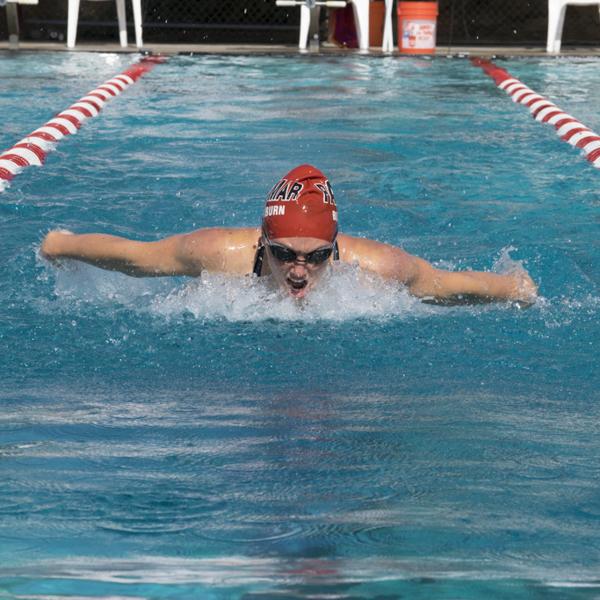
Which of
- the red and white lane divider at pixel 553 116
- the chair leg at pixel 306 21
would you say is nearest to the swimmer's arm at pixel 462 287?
the red and white lane divider at pixel 553 116

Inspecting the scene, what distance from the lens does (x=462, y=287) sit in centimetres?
446

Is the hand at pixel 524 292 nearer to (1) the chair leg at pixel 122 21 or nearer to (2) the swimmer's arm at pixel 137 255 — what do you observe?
(2) the swimmer's arm at pixel 137 255

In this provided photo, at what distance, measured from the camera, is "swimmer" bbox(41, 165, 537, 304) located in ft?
14.0

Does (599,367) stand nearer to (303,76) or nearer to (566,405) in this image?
(566,405)

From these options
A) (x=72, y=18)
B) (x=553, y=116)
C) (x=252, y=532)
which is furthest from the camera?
(x=72, y=18)

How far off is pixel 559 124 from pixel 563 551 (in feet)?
23.9

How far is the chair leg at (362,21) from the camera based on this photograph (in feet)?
48.3

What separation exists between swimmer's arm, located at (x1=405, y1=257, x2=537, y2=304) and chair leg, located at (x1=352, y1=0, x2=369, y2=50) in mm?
10677

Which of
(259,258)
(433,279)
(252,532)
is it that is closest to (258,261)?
(259,258)

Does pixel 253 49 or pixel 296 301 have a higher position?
pixel 296 301

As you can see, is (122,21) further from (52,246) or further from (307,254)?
(307,254)

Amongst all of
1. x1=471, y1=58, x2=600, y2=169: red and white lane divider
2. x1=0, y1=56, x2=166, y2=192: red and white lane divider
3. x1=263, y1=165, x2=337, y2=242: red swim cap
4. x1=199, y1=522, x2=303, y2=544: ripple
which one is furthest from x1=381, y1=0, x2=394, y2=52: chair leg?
x1=199, y1=522, x2=303, y2=544: ripple

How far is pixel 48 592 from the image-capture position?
2148 millimetres

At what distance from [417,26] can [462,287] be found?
10.9 metres
